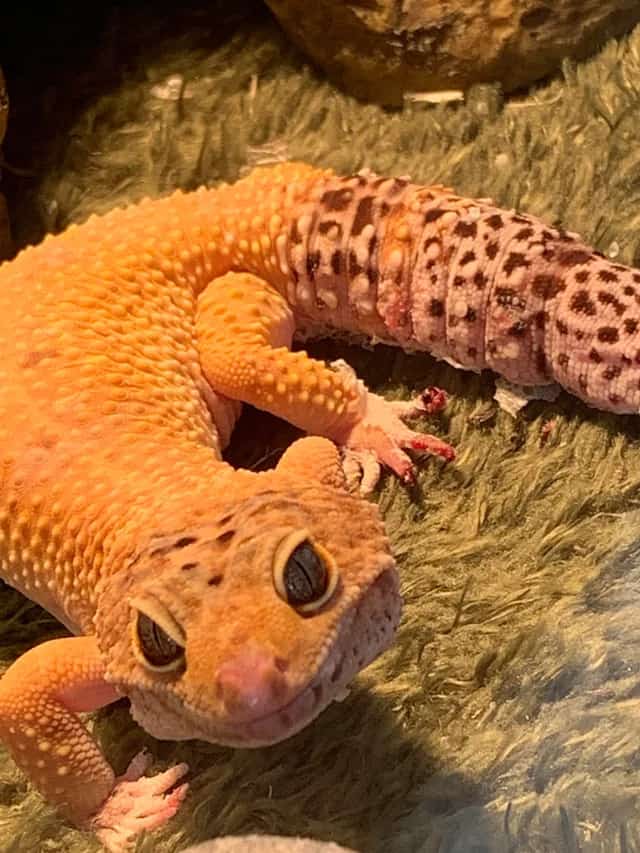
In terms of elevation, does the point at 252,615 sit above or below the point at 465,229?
below

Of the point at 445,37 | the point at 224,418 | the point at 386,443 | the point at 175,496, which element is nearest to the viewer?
the point at 175,496

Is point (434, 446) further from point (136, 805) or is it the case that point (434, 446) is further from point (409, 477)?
point (136, 805)

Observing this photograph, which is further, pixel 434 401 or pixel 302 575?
pixel 434 401

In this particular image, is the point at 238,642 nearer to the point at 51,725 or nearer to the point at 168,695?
the point at 168,695

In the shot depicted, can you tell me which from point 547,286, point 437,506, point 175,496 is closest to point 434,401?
point 437,506

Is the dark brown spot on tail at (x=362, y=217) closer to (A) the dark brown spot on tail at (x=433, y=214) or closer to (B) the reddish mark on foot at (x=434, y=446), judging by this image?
(A) the dark brown spot on tail at (x=433, y=214)

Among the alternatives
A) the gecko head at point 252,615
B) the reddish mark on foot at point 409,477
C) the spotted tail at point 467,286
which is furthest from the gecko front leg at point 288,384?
the gecko head at point 252,615

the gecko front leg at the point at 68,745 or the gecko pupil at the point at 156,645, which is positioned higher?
the gecko pupil at the point at 156,645
